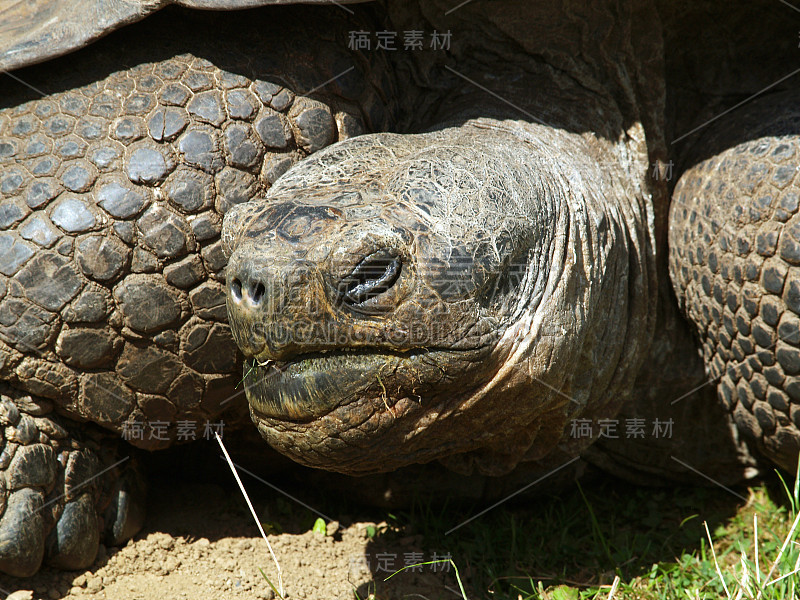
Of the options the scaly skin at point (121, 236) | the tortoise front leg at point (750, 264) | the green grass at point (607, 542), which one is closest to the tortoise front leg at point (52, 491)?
the scaly skin at point (121, 236)

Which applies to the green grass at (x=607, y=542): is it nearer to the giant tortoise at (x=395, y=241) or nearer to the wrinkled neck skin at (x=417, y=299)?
the giant tortoise at (x=395, y=241)

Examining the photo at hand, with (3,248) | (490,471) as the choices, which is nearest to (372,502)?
(490,471)

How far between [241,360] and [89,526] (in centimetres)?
65

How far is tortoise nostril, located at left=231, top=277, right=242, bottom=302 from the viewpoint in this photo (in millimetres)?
1778

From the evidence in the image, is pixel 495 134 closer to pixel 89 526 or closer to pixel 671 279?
pixel 671 279

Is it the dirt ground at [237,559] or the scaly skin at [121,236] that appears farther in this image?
the dirt ground at [237,559]

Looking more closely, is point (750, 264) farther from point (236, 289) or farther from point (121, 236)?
point (121, 236)

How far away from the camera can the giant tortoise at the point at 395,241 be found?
179 centimetres

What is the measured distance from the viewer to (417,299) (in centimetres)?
172

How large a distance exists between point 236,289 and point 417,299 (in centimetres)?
40

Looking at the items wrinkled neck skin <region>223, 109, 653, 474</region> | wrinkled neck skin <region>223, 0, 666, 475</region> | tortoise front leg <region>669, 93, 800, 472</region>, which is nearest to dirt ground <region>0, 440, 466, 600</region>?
wrinkled neck skin <region>223, 0, 666, 475</region>

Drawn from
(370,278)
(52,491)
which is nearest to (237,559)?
(52,491)

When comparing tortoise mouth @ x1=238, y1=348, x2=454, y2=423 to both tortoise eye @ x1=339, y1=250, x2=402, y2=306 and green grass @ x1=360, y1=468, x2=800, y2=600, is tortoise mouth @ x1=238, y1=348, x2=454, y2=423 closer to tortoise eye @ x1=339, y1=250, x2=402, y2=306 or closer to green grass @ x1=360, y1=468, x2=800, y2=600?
tortoise eye @ x1=339, y1=250, x2=402, y2=306

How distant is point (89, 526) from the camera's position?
2.38 meters
